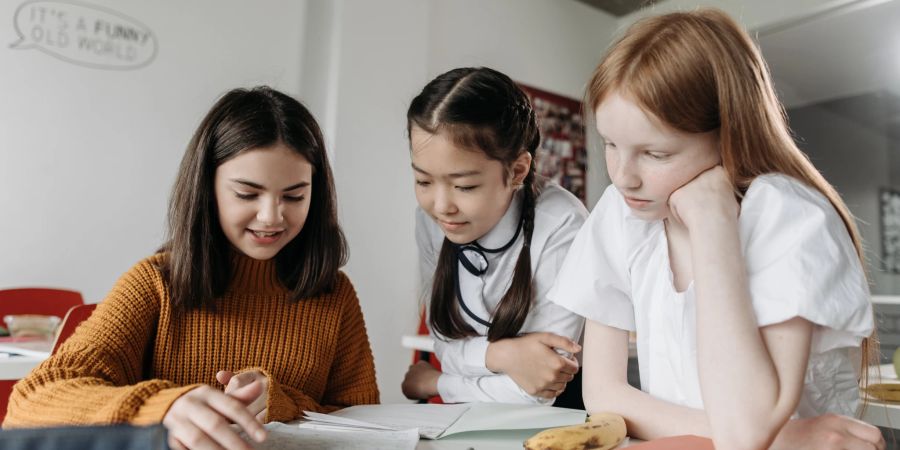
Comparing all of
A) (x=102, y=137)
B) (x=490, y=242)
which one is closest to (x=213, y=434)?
(x=490, y=242)

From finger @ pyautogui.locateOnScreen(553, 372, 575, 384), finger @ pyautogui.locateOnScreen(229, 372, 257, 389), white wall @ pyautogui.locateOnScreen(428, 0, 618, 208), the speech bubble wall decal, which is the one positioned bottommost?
finger @ pyautogui.locateOnScreen(553, 372, 575, 384)

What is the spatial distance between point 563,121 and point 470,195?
3.42 metres

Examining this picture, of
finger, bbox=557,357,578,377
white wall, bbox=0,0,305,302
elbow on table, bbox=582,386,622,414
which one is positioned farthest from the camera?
white wall, bbox=0,0,305,302

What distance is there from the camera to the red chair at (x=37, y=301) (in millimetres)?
2424

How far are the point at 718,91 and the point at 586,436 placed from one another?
0.42 metres

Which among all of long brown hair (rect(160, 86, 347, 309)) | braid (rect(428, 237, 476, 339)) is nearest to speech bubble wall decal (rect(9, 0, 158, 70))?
long brown hair (rect(160, 86, 347, 309))

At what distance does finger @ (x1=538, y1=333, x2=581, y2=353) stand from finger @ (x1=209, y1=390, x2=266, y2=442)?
0.63 metres

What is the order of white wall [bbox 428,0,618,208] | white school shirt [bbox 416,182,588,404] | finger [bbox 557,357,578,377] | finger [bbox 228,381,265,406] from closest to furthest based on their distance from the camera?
finger [bbox 228,381,265,406]
finger [bbox 557,357,578,377]
white school shirt [bbox 416,182,588,404]
white wall [bbox 428,0,618,208]

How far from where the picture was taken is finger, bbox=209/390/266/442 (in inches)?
26.7

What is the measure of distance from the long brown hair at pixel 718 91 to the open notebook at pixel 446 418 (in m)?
0.38

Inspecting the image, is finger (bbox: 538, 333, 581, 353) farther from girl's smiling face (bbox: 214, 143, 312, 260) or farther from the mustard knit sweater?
girl's smiling face (bbox: 214, 143, 312, 260)

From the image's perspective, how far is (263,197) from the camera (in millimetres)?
1065

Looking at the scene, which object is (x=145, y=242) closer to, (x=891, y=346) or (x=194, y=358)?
(x=194, y=358)

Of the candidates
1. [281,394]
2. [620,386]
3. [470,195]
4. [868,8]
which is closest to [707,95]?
[620,386]
